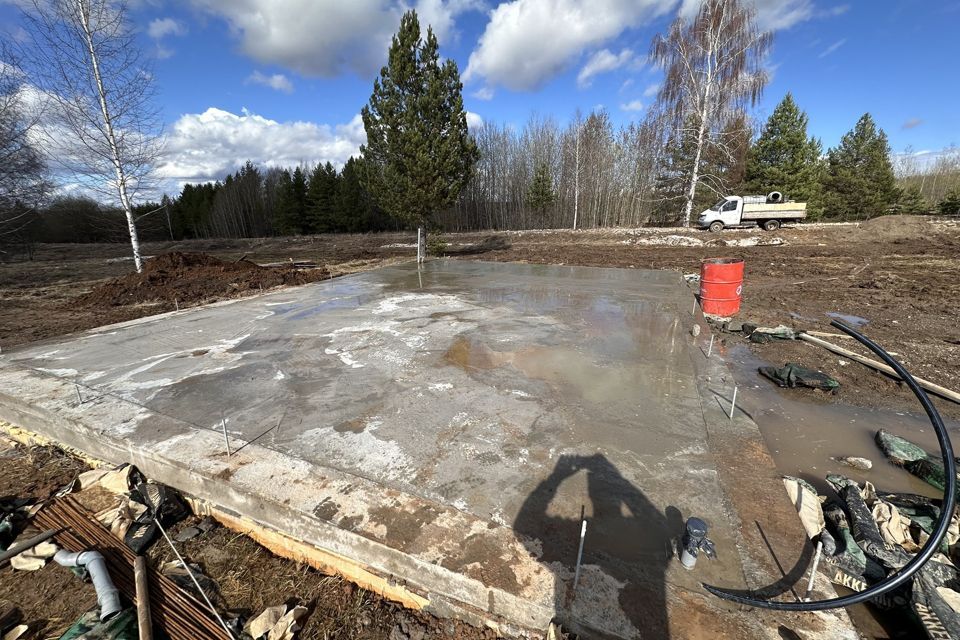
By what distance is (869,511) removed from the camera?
91.2 inches

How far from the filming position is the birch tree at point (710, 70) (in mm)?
17797

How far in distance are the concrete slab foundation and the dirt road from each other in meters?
2.40

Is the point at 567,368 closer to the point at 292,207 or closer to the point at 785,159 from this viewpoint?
the point at 785,159

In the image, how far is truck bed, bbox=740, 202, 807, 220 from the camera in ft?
57.8

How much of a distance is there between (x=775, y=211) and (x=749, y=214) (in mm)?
1077

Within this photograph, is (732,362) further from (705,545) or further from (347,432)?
(347,432)

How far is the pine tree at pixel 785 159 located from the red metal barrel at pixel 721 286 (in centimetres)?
2114

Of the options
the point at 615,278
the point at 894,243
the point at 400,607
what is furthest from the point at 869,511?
the point at 894,243

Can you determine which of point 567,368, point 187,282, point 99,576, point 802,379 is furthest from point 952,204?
point 187,282

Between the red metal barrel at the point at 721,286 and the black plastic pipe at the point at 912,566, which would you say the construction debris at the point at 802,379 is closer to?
the red metal barrel at the point at 721,286

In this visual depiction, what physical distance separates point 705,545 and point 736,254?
16191 millimetres

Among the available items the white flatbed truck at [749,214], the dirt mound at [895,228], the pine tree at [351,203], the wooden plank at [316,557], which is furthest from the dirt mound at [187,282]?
the pine tree at [351,203]

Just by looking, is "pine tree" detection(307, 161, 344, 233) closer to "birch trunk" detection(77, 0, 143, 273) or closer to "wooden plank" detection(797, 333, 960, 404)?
"birch trunk" detection(77, 0, 143, 273)

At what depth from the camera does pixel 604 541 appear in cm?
195
